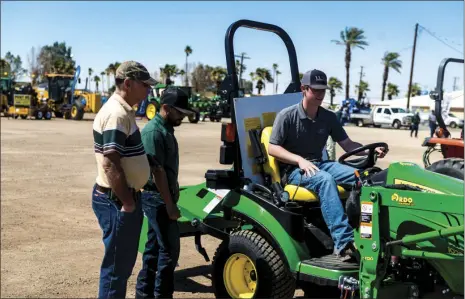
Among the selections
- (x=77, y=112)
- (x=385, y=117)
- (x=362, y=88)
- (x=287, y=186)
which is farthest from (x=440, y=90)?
(x=362, y=88)

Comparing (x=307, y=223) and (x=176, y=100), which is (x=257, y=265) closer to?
(x=307, y=223)

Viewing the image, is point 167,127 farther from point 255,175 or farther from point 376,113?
point 376,113

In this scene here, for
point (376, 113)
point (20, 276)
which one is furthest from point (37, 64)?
point (20, 276)

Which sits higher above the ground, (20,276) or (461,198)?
(461,198)

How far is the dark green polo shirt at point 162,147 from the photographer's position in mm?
4270

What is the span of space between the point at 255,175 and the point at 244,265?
76 cm

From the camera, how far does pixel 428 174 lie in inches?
160

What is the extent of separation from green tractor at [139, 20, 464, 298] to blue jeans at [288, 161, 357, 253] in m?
0.07

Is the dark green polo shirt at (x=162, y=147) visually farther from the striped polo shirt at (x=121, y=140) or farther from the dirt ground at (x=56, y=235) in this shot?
the dirt ground at (x=56, y=235)

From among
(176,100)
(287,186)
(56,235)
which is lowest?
(56,235)

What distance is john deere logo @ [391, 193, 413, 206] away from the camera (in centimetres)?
365

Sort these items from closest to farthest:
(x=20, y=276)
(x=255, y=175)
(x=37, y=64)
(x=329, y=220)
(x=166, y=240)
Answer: (x=329, y=220) → (x=166, y=240) → (x=255, y=175) → (x=20, y=276) → (x=37, y=64)

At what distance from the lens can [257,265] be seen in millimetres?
4320

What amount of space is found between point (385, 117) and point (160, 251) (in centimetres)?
3949
